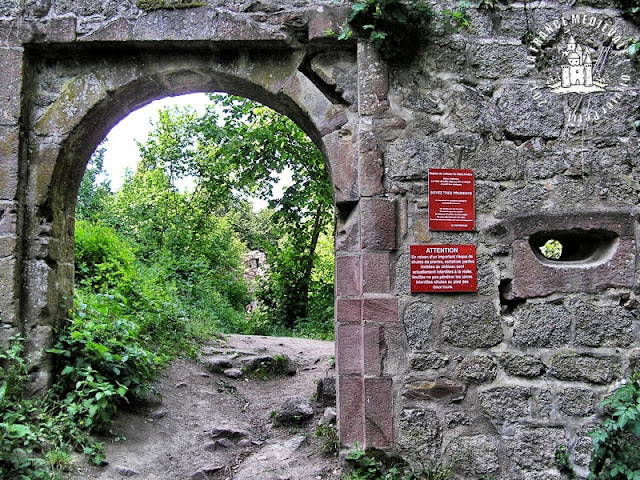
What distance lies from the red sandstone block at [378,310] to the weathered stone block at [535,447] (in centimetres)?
107

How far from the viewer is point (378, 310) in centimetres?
343

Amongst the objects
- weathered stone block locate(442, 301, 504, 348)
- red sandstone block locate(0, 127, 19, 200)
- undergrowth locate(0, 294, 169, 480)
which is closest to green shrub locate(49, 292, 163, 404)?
undergrowth locate(0, 294, 169, 480)

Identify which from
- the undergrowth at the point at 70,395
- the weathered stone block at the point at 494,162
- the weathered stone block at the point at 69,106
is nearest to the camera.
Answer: the undergrowth at the point at 70,395

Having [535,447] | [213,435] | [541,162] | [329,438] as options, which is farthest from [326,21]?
[213,435]

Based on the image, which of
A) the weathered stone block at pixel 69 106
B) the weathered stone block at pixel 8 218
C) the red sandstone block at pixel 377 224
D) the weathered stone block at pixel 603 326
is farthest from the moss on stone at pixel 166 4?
the weathered stone block at pixel 603 326

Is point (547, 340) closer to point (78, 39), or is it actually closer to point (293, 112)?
point (293, 112)

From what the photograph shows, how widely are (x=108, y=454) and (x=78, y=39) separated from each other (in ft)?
9.71

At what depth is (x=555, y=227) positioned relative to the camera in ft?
11.5

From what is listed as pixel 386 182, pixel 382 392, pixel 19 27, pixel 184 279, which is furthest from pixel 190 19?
pixel 184 279

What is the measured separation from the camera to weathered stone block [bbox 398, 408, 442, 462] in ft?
11.0

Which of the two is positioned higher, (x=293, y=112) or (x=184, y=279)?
(x=293, y=112)

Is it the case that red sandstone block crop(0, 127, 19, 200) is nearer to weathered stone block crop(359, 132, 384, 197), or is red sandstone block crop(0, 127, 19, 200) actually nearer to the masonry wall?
weathered stone block crop(359, 132, 384, 197)

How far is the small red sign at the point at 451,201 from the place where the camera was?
11.5 ft

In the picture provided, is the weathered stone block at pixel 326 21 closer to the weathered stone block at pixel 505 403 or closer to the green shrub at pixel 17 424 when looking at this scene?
the weathered stone block at pixel 505 403
